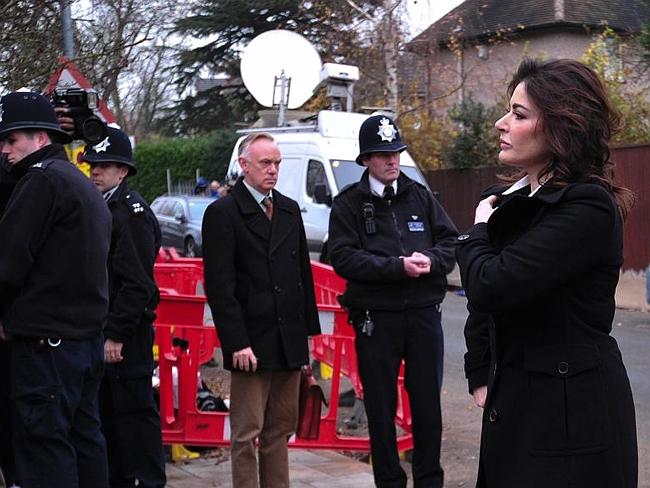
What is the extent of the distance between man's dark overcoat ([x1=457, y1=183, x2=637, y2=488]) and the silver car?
17.6m

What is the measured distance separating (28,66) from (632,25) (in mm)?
32610

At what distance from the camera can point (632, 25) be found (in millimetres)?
35406

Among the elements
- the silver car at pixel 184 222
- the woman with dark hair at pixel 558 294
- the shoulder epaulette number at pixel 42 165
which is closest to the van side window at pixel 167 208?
the silver car at pixel 184 222

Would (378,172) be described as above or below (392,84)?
below

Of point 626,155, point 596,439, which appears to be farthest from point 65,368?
point 626,155

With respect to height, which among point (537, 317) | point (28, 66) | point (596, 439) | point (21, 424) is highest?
point (28, 66)

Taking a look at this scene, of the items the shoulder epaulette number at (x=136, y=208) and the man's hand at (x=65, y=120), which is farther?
the man's hand at (x=65, y=120)

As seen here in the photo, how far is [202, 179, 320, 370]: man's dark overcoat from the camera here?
16.6 feet

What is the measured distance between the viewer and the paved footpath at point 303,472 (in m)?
5.95

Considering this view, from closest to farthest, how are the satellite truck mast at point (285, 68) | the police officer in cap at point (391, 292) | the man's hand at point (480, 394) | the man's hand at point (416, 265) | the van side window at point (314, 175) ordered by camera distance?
the man's hand at point (480, 394), the man's hand at point (416, 265), the police officer in cap at point (391, 292), the van side window at point (314, 175), the satellite truck mast at point (285, 68)

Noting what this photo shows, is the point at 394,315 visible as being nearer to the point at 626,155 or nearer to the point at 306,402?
the point at 306,402

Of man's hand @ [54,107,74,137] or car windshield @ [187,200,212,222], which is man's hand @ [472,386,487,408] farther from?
car windshield @ [187,200,212,222]

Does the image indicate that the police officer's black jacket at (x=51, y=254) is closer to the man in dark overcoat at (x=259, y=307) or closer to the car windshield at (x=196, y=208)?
the man in dark overcoat at (x=259, y=307)

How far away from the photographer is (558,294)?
282cm
